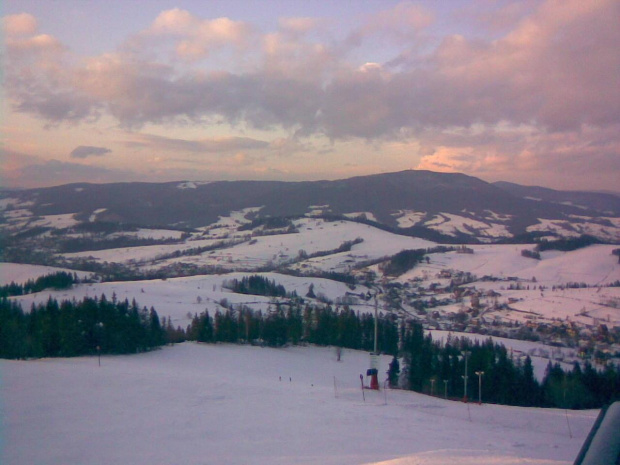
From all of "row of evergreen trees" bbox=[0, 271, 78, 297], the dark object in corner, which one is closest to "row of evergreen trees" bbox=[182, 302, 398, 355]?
"row of evergreen trees" bbox=[0, 271, 78, 297]

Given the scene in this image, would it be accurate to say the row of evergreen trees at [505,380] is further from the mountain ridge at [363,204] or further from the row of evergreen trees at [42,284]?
the mountain ridge at [363,204]

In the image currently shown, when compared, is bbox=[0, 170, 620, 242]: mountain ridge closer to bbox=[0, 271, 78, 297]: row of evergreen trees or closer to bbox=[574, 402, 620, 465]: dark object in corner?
bbox=[0, 271, 78, 297]: row of evergreen trees

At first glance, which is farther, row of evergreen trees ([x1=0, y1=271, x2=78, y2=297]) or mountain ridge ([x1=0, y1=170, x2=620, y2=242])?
mountain ridge ([x1=0, y1=170, x2=620, y2=242])

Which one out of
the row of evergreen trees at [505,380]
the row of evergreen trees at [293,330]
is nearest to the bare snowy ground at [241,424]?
the row of evergreen trees at [505,380]

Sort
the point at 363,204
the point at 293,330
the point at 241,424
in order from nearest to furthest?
1. the point at 241,424
2. the point at 293,330
3. the point at 363,204

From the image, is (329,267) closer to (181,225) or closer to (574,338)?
(574,338)

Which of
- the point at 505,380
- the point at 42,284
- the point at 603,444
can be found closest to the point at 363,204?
the point at 42,284

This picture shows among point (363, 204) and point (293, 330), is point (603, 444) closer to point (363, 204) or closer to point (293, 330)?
point (293, 330)
